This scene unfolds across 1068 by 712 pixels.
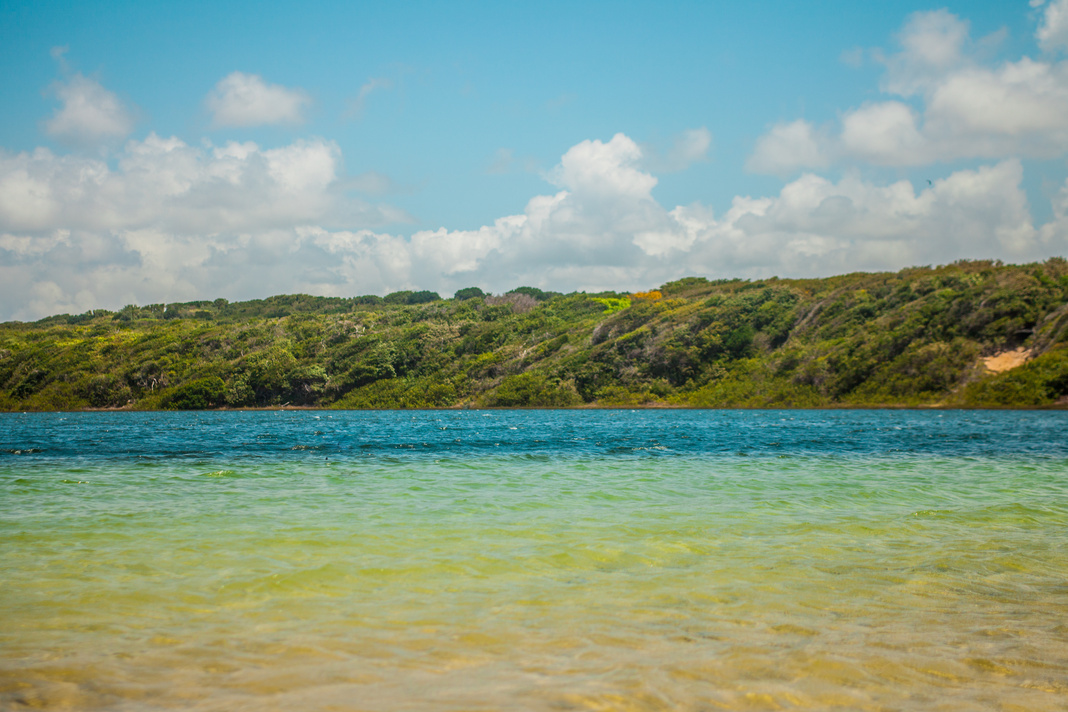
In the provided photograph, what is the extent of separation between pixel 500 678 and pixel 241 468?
18110 millimetres

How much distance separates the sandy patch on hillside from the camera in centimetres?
7288

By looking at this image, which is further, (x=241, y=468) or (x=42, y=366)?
(x=42, y=366)

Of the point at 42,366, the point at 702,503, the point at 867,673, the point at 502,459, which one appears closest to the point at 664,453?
the point at 502,459

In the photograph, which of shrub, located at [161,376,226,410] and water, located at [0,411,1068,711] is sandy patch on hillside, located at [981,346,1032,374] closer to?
water, located at [0,411,1068,711]

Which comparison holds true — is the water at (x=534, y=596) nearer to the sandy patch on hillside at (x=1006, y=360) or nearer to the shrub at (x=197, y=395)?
the sandy patch on hillside at (x=1006, y=360)

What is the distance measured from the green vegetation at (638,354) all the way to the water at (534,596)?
70.4m

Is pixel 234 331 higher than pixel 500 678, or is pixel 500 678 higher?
pixel 234 331

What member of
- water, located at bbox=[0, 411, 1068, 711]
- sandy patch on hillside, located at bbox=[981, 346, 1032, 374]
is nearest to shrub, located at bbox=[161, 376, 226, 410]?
water, located at bbox=[0, 411, 1068, 711]

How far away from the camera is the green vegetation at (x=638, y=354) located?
77.9 m

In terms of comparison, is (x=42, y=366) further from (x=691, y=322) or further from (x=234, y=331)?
(x=691, y=322)

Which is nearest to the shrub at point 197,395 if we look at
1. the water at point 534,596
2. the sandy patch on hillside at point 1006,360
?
the water at point 534,596

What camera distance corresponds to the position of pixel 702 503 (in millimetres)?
13852

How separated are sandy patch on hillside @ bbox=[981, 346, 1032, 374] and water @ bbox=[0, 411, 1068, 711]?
68419 mm

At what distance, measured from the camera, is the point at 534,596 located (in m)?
7.35
